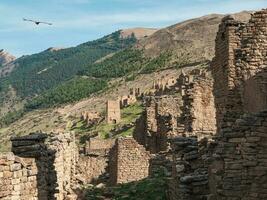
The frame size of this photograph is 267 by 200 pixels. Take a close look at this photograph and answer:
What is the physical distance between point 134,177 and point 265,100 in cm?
1164

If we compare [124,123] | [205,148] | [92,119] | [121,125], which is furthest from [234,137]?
[92,119]

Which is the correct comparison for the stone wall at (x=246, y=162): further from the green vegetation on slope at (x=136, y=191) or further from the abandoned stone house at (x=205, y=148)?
the green vegetation on slope at (x=136, y=191)

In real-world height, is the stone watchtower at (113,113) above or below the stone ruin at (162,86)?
below

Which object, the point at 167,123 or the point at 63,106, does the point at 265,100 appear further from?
the point at 63,106

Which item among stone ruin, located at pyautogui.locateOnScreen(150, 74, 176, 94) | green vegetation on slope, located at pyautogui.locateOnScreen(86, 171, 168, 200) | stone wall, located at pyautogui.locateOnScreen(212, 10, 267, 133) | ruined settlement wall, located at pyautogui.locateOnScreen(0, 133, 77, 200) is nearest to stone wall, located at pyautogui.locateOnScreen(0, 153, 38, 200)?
ruined settlement wall, located at pyautogui.locateOnScreen(0, 133, 77, 200)

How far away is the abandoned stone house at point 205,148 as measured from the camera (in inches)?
408

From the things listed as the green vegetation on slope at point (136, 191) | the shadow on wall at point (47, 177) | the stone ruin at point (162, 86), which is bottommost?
the green vegetation on slope at point (136, 191)

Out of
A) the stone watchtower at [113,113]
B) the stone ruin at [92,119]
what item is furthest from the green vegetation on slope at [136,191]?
the stone ruin at [92,119]

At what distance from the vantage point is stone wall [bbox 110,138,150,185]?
24.9m

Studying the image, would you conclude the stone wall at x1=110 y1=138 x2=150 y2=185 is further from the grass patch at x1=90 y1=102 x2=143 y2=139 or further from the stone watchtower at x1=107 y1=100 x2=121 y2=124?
the stone watchtower at x1=107 y1=100 x2=121 y2=124

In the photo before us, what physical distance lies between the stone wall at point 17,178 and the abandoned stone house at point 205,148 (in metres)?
0.02

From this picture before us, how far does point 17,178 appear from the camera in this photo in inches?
404

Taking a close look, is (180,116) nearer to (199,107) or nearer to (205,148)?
(199,107)

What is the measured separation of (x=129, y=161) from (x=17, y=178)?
15295 millimetres
